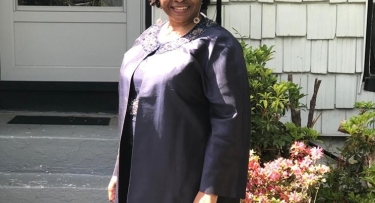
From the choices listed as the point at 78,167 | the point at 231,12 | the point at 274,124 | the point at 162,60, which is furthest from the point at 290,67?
the point at 162,60

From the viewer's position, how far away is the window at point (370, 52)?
15.6ft

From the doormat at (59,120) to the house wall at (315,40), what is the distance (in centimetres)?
125

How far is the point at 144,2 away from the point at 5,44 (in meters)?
1.24

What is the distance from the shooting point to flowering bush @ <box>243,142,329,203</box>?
336cm

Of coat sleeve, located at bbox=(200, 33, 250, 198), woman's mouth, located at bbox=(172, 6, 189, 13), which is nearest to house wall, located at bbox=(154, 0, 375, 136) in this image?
woman's mouth, located at bbox=(172, 6, 189, 13)

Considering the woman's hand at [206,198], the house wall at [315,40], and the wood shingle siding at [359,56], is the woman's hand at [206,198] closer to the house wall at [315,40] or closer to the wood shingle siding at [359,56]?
the house wall at [315,40]

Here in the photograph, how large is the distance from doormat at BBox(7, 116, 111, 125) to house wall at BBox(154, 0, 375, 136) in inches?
49.4

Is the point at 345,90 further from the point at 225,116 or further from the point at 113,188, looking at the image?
the point at 225,116

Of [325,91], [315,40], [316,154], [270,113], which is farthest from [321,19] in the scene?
[316,154]

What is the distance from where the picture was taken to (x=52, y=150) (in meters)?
4.38

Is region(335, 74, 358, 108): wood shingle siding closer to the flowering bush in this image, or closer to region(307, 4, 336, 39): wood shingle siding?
region(307, 4, 336, 39): wood shingle siding

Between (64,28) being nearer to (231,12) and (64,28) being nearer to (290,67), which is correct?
(231,12)

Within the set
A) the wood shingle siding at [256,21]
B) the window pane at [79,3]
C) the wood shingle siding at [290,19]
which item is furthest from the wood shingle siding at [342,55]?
the window pane at [79,3]

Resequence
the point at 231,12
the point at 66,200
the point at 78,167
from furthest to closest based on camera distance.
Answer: the point at 231,12 < the point at 78,167 < the point at 66,200
